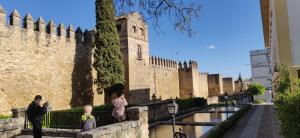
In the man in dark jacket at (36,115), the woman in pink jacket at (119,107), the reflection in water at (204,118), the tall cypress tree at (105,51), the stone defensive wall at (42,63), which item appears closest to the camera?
the woman in pink jacket at (119,107)

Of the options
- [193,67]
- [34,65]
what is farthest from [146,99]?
[193,67]

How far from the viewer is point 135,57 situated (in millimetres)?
20469

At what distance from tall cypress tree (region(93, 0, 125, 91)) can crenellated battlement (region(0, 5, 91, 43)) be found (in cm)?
187

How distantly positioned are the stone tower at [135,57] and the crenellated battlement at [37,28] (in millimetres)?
3147

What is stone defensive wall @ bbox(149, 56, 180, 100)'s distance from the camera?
26516mm

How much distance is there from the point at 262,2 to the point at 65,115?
11272 millimetres

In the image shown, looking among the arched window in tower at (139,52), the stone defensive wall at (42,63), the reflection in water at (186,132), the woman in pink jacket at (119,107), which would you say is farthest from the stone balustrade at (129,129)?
the arched window in tower at (139,52)

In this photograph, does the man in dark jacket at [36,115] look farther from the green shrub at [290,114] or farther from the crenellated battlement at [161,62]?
the crenellated battlement at [161,62]

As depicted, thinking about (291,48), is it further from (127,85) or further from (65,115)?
(127,85)

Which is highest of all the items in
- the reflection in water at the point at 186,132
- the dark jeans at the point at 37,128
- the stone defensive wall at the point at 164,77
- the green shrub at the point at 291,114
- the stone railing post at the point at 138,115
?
the stone defensive wall at the point at 164,77

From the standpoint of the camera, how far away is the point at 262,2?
14164 millimetres

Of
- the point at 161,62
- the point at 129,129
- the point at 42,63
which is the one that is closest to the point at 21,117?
the point at 129,129

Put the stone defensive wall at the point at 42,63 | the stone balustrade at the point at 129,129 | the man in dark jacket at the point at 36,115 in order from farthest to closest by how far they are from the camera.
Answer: the stone defensive wall at the point at 42,63 < the man in dark jacket at the point at 36,115 < the stone balustrade at the point at 129,129

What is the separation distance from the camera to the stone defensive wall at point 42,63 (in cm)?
1312
